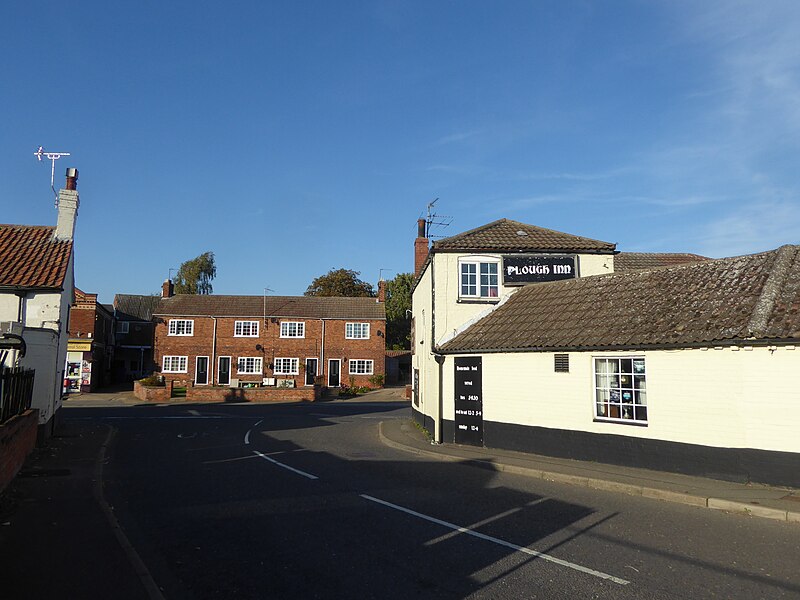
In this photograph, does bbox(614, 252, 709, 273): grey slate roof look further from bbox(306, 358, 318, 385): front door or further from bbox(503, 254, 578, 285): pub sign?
bbox(306, 358, 318, 385): front door

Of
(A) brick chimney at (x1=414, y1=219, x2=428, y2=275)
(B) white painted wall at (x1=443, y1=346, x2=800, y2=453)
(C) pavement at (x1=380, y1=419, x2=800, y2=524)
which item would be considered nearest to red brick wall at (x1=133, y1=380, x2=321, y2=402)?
(A) brick chimney at (x1=414, y1=219, x2=428, y2=275)

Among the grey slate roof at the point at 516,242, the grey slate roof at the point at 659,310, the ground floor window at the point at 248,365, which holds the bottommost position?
the ground floor window at the point at 248,365

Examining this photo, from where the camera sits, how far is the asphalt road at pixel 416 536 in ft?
19.8

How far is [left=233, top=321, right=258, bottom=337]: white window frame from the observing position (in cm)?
4716

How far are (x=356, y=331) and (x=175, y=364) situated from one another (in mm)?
14843

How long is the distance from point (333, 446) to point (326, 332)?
101ft

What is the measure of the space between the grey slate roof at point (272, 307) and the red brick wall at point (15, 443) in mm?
33077

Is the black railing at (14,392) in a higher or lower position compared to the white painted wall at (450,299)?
lower

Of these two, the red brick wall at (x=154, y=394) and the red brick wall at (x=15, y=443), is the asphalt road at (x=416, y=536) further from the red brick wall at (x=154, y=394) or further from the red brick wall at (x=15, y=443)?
the red brick wall at (x=154, y=394)

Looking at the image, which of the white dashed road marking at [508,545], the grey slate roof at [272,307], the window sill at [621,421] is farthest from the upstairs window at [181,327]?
the white dashed road marking at [508,545]

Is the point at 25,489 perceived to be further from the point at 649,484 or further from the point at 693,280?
the point at 693,280

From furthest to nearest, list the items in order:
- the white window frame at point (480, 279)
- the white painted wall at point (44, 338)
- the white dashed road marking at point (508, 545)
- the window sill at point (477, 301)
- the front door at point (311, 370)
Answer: the front door at point (311, 370) → the white window frame at point (480, 279) → the window sill at point (477, 301) → the white painted wall at point (44, 338) → the white dashed road marking at point (508, 545)

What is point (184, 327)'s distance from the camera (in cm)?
4691

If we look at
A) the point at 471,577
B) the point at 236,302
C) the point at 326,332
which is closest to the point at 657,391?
the point at 471,577
